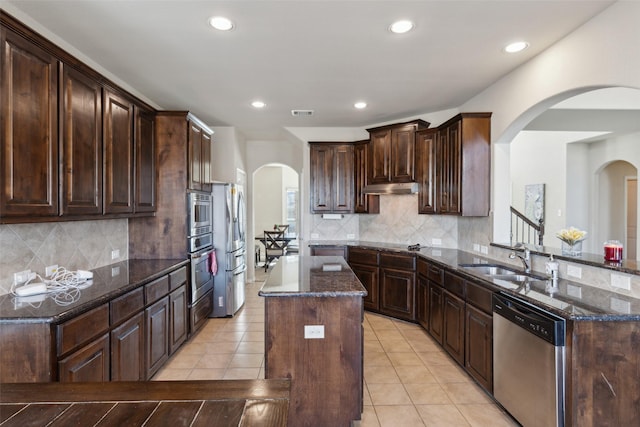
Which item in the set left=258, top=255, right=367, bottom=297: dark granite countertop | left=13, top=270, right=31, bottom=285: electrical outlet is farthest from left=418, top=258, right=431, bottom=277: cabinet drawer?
left=13, top=270, right=31, bottom=285: electrical outlet

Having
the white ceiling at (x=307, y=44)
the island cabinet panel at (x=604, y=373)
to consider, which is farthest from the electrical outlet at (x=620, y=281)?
the white ceiling at (x=307, y=44)

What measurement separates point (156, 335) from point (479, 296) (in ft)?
8.91

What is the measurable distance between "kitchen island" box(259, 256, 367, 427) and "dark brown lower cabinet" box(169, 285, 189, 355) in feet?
4.85

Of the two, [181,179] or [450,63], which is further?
[181,179]

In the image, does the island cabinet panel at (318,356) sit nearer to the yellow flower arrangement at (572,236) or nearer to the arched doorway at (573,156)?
the yellow flower arrangement at (572,236)

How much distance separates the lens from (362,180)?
4957 millimetres

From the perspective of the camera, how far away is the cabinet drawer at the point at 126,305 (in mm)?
2206

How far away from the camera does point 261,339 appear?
146 inches

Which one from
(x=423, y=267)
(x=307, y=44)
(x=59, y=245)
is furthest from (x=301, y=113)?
(x=59, y=245)

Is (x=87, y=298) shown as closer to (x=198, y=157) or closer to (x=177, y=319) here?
(x=177, y=319)

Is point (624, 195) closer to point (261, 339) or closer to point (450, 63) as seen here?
point (450, 63)

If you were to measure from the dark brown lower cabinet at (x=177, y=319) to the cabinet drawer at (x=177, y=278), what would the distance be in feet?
0.17

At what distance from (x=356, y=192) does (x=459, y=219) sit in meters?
1.51

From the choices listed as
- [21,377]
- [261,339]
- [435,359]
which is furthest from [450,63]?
[21,377]
